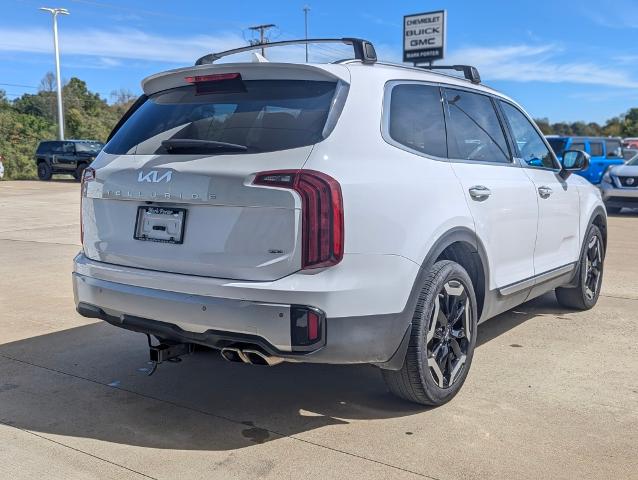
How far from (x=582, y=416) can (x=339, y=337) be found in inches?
62.8

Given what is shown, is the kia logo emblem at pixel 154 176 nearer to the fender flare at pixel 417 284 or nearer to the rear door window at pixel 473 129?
the fender flare at pixel 417 284

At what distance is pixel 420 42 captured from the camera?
31.0 meters

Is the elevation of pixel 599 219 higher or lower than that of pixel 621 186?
higher

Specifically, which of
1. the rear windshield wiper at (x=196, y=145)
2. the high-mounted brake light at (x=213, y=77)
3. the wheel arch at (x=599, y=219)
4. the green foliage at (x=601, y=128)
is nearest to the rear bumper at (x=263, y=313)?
the rear windshield wiper at (x=196, y=145)

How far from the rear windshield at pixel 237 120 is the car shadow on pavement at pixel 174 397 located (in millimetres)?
1481

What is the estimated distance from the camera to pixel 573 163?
5.47 m

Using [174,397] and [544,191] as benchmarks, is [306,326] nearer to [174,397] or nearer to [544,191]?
[174,397]

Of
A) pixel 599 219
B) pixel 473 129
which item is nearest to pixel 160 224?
pixel 473 129

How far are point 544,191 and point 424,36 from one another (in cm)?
2762

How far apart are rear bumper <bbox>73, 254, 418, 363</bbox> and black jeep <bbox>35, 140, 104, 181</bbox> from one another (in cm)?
2676

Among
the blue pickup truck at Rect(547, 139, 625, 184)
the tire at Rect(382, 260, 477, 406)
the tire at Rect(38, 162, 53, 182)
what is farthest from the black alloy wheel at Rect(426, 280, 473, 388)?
the tire at Rect(38, 162, 53, 182)

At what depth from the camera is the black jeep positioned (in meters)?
28.9

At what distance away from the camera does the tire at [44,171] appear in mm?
30156

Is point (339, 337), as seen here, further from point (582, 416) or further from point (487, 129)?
point (487, 129)
